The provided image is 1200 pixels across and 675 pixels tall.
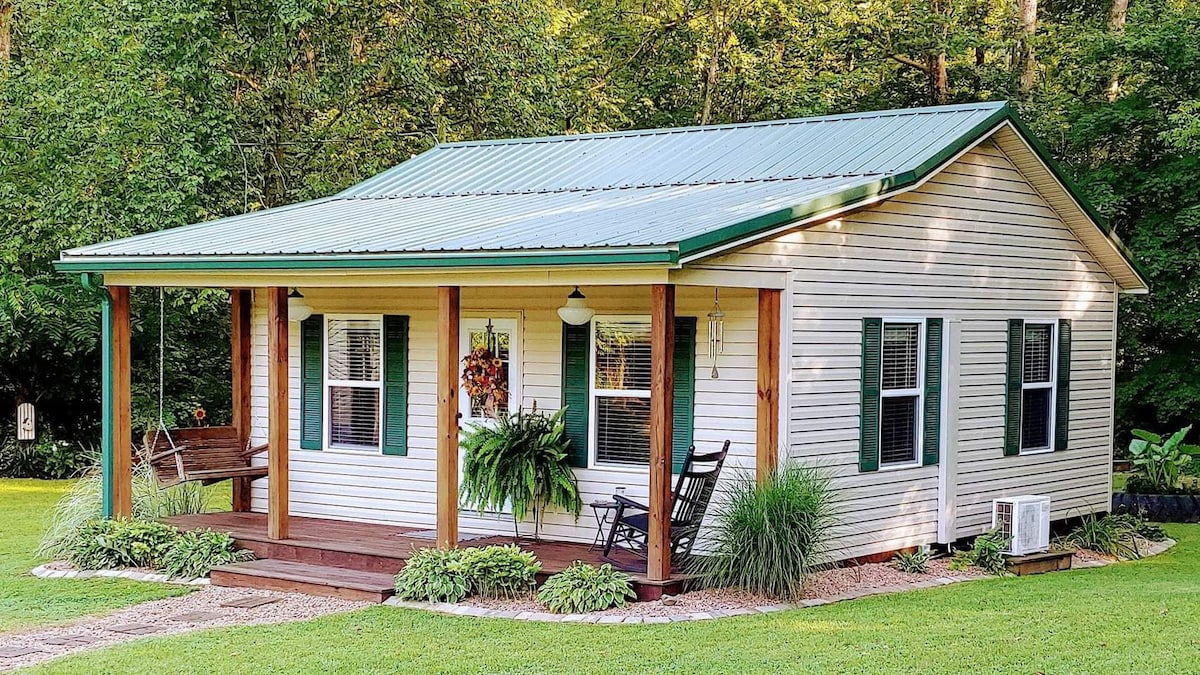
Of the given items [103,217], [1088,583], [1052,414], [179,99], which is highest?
[179,99]

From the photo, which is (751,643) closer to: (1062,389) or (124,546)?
(124,546)

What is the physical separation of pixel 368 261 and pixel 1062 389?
6656 millimetres

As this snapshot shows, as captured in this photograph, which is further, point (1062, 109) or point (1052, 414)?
point (1062, 109)

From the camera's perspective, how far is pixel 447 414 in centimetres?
993

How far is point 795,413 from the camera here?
10.1 meters

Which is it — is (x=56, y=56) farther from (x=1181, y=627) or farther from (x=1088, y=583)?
(x=1181, y=627)

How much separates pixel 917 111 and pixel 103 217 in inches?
411

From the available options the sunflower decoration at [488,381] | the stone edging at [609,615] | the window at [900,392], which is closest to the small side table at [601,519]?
the sunflower decoration at [488,381]

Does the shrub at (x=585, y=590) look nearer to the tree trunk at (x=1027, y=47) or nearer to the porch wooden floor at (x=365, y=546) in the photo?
the porch wooden floor at (x=365, y=546)

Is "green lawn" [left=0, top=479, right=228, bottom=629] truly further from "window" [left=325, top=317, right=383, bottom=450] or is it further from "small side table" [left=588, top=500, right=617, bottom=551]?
"small side table" [left=588, top=500, right=617, bottom=551]

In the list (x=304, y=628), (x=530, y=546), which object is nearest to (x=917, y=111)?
(x=530, y=546)

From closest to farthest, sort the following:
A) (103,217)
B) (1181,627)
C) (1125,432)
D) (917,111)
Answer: (1181,627)
(917,111)
(103,217)
(1125,432)

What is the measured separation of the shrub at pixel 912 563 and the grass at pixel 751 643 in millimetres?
1257

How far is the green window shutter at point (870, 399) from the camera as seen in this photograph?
424 inches
